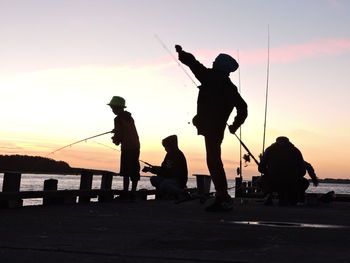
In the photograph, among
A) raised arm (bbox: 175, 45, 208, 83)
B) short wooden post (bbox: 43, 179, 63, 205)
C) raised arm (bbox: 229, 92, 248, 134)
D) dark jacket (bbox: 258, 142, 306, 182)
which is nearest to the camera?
raised arm (bbox: 175, 45, 208, 83)

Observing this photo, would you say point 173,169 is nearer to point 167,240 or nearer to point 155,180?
point 155,180

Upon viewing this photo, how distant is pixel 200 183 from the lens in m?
16.0

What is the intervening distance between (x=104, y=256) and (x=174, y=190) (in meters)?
7.51

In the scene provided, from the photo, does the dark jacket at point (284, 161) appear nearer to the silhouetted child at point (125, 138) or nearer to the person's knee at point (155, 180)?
the person's knee at point (155, 180)

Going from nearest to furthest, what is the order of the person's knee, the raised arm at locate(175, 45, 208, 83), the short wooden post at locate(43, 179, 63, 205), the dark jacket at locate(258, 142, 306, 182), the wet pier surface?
the wet pier surface → the raised arm at locate(175, 45, 208, 83) → the short wooden post at locate(43, 179, 63, 205) → the dark jacket at locate(258, 142, 306, 182) → the person's knee

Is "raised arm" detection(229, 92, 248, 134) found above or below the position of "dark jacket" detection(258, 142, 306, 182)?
above

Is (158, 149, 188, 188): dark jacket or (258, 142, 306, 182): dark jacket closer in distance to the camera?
→ (258, 142, 306, 182): dark jacket

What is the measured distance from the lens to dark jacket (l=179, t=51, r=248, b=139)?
7738 millimetres

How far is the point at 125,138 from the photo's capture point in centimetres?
1126

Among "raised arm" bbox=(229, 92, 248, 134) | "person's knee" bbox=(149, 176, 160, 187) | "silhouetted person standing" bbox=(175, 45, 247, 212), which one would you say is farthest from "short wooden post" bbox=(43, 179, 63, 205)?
"raised arm" bbox=(229, 92, 248, 134)

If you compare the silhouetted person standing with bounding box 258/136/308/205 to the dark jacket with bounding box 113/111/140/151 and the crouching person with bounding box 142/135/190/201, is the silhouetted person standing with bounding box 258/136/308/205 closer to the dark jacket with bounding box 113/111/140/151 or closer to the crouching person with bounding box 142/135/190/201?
the crouching person with bounding box 142/135/190/201

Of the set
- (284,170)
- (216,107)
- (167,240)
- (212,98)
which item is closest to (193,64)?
(212,98)

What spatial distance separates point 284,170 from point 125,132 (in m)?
3.21

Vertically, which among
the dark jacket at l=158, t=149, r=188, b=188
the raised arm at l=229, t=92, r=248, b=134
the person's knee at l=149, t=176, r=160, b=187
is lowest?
the person's knee at l=149, t=176, r=160, b=187
